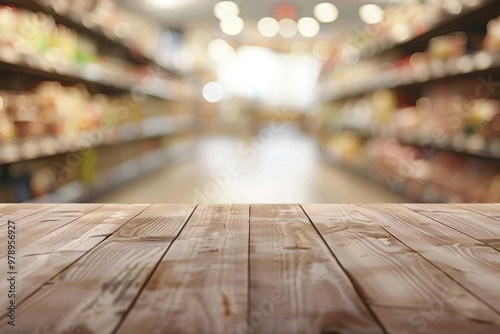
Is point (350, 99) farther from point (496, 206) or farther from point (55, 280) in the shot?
point (55, 280)

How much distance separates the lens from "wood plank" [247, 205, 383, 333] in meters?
0.68

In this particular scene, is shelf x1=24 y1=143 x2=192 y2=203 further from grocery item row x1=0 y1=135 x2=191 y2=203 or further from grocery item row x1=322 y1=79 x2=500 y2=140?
grocery item row x1=322 y1=79 x2=500 y2=140

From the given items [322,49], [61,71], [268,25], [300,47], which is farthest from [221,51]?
[61,71]

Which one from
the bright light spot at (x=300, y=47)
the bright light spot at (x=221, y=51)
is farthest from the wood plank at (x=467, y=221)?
the bright light spot at (x=300, y=47)

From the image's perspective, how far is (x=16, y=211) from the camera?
4.89 ft

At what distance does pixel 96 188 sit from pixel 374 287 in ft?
12.0

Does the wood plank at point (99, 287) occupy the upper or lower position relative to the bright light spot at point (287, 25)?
lower

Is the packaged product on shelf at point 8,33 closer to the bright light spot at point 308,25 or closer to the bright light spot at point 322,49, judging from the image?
the bright light spot at point 308,25

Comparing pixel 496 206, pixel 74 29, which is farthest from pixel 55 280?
pixel 74 29

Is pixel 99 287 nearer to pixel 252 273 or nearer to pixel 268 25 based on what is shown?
pixel 252 273

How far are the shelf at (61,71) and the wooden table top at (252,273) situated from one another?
1.68 metres

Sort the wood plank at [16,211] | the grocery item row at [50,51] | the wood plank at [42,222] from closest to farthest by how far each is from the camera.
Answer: the wood plank at [42,222] < the wood plank at [16,211] < the grocery item row at [50,51]

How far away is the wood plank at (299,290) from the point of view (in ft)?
2.24

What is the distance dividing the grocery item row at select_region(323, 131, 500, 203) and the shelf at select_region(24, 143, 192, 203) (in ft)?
8.25
